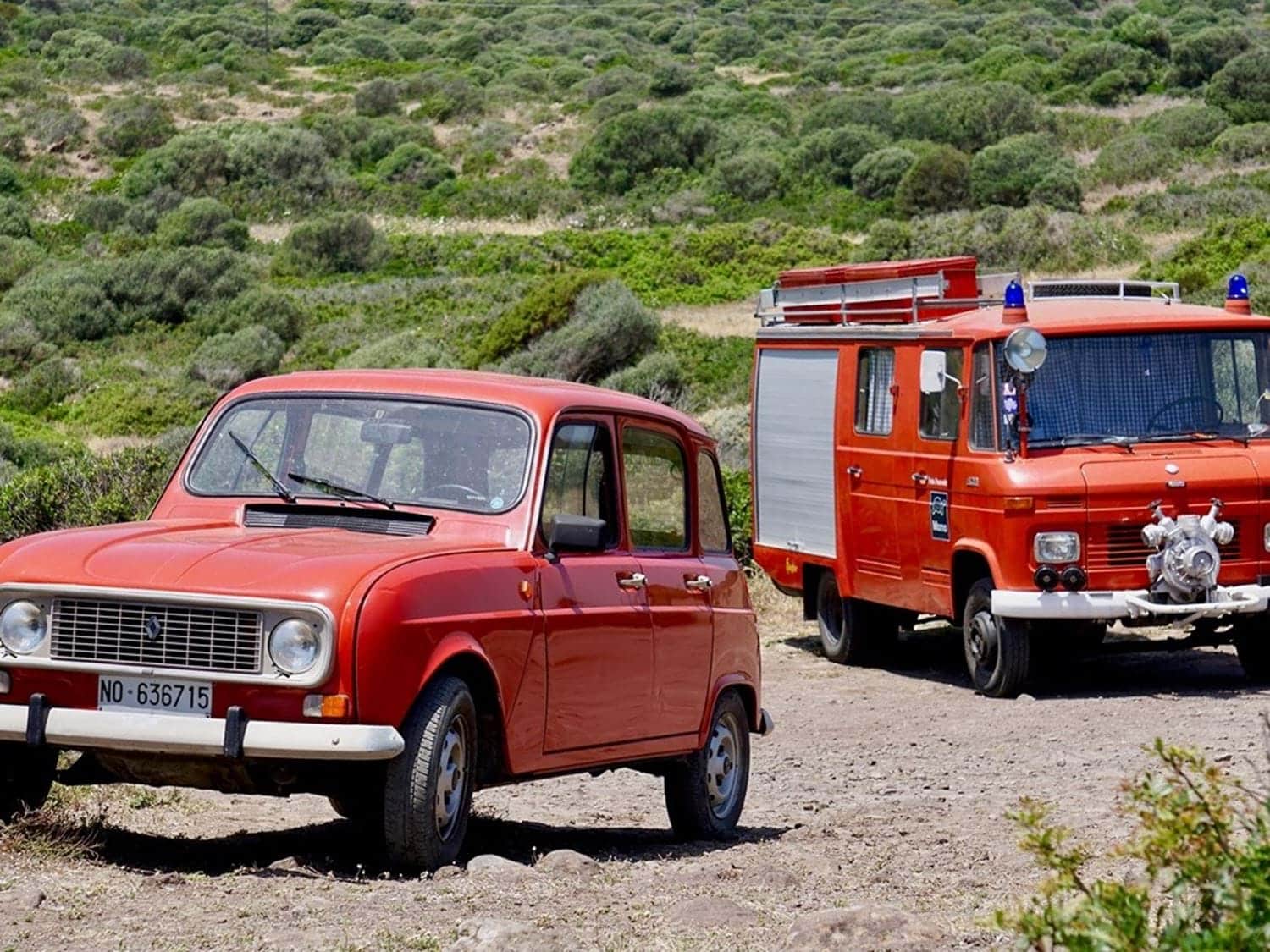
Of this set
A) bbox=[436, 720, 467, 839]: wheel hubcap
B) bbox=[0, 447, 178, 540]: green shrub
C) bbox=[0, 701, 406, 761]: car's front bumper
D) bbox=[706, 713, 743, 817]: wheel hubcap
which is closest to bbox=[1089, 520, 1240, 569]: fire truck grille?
bbox=[706, 713, 743, 817]: wheel hubcap

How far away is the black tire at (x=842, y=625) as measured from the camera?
16.5 m

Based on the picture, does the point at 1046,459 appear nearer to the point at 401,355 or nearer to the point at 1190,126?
the point at 401,355

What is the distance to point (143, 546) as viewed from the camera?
697 cm

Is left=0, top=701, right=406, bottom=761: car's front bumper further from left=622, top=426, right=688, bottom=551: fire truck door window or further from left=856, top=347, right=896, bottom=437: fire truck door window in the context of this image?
left=856, top=347, right=896, bottom=437: fire truck door window

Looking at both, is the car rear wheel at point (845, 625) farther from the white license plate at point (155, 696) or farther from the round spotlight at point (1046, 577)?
the white license plate at point (155, 696)

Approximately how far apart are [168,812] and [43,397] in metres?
25.8

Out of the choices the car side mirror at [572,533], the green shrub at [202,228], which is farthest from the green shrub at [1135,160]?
the car side mirror at [572,533]

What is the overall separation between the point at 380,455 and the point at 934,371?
7.24 m

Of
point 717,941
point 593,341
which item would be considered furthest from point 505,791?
point 593,341

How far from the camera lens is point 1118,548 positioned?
13.5 metres

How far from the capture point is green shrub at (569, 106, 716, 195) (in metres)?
57.8

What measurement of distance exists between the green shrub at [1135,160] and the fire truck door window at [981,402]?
3828 centimetres

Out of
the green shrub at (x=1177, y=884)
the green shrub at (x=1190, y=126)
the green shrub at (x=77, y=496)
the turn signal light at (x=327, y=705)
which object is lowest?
the green shrub at (x=77, y=496)

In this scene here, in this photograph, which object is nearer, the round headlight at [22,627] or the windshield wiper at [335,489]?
the round headlight at [22,627]
